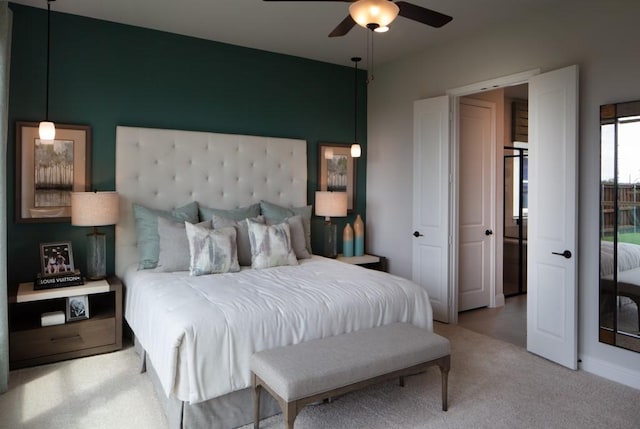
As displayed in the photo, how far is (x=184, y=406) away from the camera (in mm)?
2395

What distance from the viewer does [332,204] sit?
4.92 m

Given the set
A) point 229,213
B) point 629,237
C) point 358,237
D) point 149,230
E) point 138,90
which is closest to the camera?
point 629,237

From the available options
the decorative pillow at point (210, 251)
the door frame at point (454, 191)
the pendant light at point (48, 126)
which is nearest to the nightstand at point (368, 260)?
the door frame at point (454, 191)

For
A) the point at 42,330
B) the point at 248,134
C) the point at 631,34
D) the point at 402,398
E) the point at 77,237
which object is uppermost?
the point at 631,34

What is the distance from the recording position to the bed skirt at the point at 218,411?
7.90 feet

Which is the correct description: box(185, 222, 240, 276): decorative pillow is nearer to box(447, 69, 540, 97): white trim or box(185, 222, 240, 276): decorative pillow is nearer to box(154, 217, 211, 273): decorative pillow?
box(154, 217, 211, 273): decorative pillow

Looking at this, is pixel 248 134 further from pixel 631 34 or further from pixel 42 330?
pixel 631 34

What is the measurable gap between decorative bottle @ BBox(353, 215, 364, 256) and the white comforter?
152 centimetres

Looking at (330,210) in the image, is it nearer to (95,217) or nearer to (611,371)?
(95,217)

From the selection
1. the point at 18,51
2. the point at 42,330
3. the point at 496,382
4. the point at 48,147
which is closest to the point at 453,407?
the point at 496,382

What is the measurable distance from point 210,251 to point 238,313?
1.16 metres

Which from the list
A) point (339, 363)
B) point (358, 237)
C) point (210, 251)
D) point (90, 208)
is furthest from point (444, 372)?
point (90, 208)

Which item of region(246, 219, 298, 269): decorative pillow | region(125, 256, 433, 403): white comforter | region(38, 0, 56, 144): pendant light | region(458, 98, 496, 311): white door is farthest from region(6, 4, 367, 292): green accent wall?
region(458, 98, 496, 311): white door

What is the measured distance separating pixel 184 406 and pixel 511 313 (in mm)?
3995
